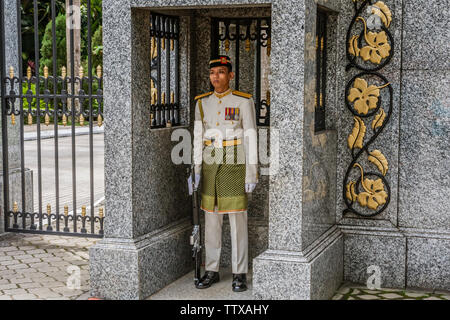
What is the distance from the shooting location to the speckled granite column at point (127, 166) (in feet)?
18.2

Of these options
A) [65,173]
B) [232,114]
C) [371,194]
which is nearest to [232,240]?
[232,114]

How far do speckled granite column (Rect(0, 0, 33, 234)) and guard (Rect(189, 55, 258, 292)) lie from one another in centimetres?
300

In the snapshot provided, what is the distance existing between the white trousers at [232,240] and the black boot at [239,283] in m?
0.05

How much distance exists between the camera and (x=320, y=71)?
20.6ft

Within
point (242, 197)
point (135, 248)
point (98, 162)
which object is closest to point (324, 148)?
point (242, 197)

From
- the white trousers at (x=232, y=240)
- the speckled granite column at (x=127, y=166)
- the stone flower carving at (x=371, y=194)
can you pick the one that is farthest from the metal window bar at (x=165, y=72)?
the stone flower carving at (x=371, y=194)

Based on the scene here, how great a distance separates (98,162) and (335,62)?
36.5 feet

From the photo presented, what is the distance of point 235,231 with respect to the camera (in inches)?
237

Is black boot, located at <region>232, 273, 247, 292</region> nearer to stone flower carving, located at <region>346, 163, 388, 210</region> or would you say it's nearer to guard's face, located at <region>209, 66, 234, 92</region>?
stone flower carving, located at <region>346, 163, 388, 210</region>

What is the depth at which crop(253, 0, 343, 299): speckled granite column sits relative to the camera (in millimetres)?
5172

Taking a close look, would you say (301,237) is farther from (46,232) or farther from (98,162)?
(98,162)

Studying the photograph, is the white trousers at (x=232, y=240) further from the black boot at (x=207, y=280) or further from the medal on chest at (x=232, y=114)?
A: the medal on chest at (x=232, y=114)

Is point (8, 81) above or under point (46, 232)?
above

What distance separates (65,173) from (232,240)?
8.98 metres
